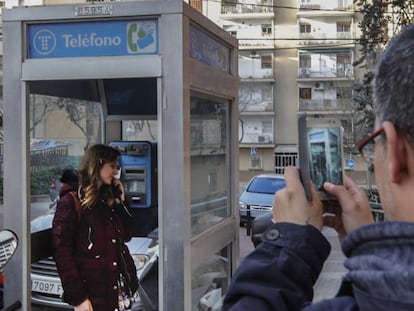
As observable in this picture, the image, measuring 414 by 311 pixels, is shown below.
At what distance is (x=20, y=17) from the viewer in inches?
110

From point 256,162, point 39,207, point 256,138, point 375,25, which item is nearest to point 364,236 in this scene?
point 39,207

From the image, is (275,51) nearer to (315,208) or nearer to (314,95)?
(314,95)

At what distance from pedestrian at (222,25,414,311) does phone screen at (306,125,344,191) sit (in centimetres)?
3

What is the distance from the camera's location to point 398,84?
0.76 metres

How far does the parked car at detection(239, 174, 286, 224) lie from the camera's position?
13867mm

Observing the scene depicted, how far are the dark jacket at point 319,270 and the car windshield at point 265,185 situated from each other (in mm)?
13590

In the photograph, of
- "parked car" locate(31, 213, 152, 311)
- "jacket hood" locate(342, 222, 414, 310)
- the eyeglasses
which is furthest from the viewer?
"parked car" locate(31, 213, 152, 311)

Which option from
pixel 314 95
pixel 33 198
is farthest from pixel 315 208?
pixel 314 95

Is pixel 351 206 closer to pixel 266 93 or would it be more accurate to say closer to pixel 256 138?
pixel 256 138

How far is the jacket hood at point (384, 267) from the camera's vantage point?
0.68 metres

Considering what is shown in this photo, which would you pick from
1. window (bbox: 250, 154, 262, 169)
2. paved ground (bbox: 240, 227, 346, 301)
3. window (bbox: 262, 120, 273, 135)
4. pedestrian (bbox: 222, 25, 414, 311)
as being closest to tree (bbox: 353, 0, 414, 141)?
paved ground (bbox: 240, 227, 346, 301)

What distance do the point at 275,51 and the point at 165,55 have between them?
108 ft

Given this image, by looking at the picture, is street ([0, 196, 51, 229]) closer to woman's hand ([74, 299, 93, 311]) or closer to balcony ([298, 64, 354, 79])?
woman's hand ([74, 299, 93, 311])

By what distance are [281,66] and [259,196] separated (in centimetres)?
2160
